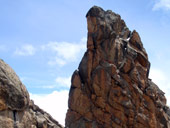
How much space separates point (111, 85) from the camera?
5266cm

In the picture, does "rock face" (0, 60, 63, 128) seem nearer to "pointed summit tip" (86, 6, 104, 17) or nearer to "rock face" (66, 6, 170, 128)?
"rock face" (66, 6, 170, 128)

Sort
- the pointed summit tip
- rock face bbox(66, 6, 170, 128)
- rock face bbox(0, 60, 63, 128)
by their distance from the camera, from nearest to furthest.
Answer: rock face bbox(0, 60, 63, 128) < rock face bbox(66, 6, 170, 128) < the pointed summit tip

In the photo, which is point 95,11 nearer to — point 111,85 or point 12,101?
point 111,85

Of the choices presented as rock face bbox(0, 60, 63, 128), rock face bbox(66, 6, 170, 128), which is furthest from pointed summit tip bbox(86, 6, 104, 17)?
rock face bbox(0, 60, 63, 128)

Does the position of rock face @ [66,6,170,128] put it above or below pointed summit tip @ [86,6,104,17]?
below

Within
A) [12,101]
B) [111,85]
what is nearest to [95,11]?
[111,85]

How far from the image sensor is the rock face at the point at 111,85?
51969 millimetres

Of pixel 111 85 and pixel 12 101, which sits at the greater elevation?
pixel 111 85

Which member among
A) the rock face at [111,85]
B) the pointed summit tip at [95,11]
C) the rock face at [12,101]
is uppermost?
the pointed summit tip at [95,11]

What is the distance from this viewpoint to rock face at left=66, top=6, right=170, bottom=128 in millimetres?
51969

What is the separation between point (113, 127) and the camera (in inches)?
2010

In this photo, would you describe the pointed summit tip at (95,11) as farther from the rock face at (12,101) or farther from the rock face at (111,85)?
the rock face at (12,101)

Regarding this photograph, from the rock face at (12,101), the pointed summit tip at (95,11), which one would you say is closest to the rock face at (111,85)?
the pointed summit tip at (95,11)

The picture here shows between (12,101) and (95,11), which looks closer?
(12,101)
